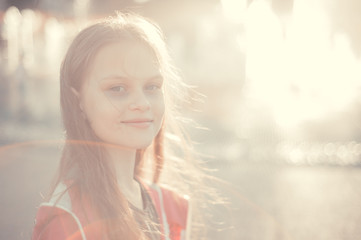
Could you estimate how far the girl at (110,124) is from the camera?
1.73m

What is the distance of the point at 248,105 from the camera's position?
15242 mm

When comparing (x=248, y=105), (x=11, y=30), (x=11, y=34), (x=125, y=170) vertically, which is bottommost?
(x=125, y=170)

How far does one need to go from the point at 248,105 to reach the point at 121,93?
13617 mm

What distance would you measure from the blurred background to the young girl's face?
22.1 inches

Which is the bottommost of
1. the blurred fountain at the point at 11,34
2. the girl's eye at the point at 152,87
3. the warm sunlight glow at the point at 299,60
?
the girl's eye at the point at 152,87

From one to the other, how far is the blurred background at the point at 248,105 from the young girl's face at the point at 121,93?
1.84ft

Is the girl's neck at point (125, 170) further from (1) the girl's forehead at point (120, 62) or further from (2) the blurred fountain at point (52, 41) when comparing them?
(2) the blurred fountain at point (52, 41)

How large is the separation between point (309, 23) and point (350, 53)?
5.88ft

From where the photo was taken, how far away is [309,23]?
1977 cm

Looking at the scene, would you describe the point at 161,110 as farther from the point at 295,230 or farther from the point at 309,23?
the point at 309,23

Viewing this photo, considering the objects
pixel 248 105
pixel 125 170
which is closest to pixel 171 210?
pixel 125 170

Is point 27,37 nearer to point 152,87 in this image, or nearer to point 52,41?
point 52,41

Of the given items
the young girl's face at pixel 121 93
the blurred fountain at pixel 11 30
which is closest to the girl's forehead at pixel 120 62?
the young girl's face at pixel 121 93

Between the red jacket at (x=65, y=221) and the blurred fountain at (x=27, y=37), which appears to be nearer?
the red jacket at (x=65, y=221)
